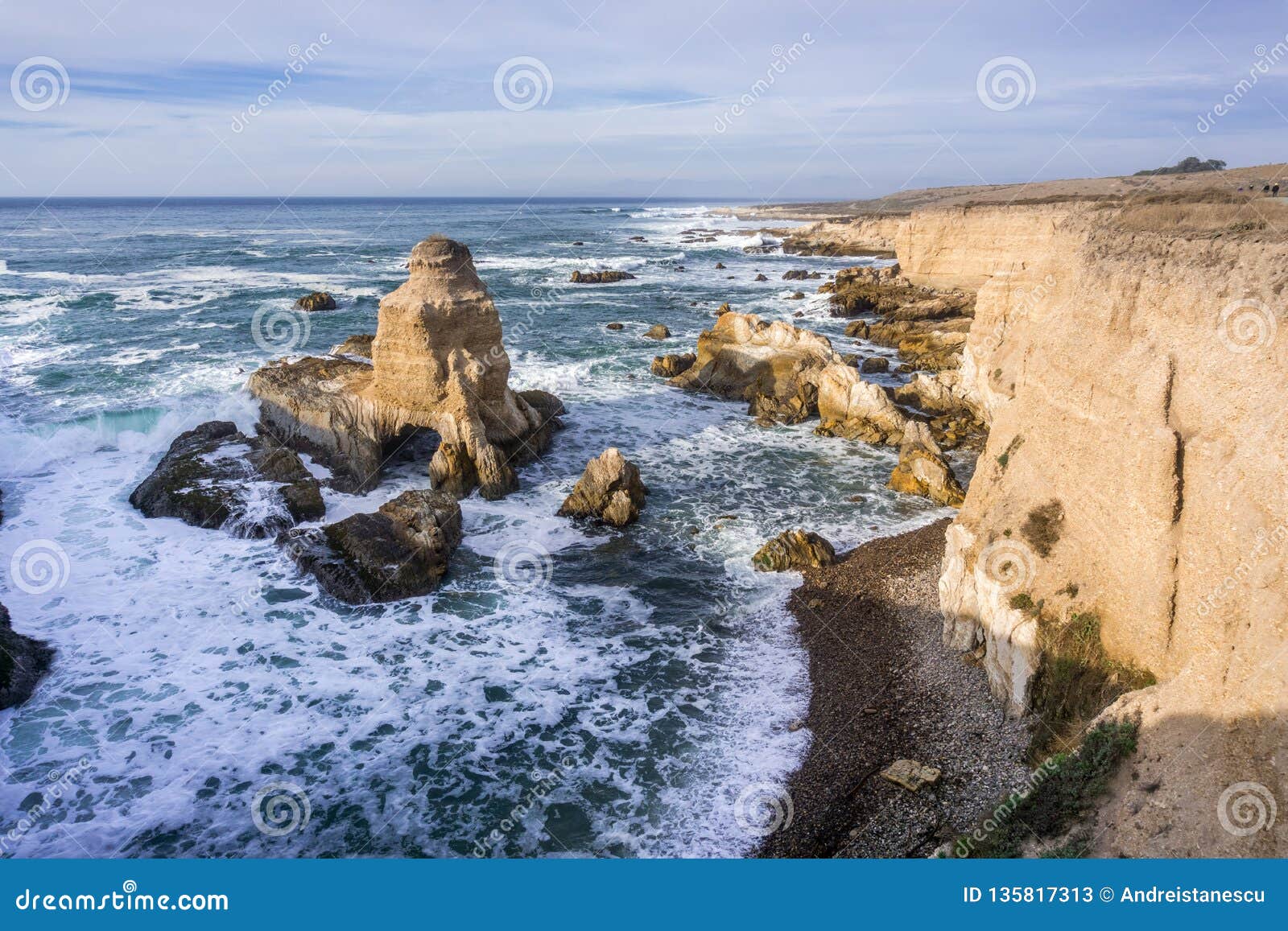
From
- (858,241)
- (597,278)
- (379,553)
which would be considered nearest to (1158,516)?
(379,553)

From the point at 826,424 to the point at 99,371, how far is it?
99.4ft

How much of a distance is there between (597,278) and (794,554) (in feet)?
Answer: 167

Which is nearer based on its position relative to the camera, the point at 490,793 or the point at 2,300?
the point at 490,793

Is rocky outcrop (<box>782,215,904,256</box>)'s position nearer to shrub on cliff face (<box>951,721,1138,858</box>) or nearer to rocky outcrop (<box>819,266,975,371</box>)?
rocky outcrop (<box>819,266,975,371</box>)

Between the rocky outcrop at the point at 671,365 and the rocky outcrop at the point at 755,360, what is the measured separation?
0.79 m

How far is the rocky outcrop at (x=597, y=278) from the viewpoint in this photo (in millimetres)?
63156

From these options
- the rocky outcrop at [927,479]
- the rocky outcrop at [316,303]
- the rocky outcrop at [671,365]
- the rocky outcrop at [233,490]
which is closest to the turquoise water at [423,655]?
the rocky outcrop at [233,490]

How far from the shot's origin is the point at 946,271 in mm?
A: 43000

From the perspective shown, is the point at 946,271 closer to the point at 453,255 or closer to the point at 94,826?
the point at 453,255

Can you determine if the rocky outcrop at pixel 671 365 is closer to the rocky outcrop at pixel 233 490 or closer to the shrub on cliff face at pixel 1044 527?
the rocky outcrop at pixel 233 490

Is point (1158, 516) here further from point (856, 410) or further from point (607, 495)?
point (856, 410)

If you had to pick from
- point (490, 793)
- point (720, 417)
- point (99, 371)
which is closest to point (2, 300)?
point (99, 371)

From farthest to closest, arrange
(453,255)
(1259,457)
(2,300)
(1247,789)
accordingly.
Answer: (2,300), (453,255), (1259,457), (1247,789)

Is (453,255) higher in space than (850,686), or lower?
higher
